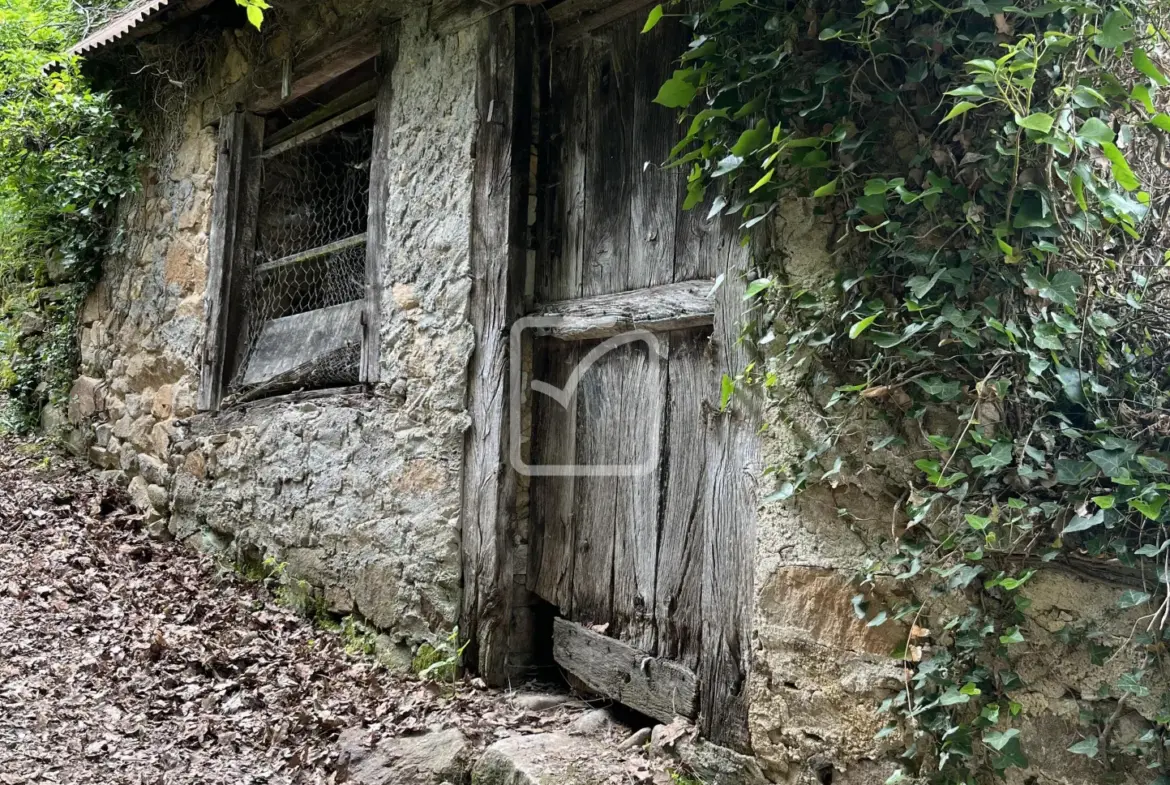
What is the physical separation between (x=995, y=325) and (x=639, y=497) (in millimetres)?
1258

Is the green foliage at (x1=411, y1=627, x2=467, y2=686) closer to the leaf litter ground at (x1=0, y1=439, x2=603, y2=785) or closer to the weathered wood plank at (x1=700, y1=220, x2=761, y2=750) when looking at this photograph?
the leaf litter ground at (x1=0, y1=439, x2=603, y2=785)

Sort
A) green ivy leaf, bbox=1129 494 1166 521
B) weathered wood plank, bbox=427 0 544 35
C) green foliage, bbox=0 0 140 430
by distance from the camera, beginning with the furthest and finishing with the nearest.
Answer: green foliage, bbox=0 0 140 430 → weathered wood plank, bbox=427 0 544 35 → green ivy leaf, bbox=1129 494 1166 521

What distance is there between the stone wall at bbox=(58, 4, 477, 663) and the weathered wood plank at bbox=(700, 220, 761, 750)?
97 centimetres

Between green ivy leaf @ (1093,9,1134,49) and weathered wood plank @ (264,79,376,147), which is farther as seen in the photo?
weathered wood plank @ (264,79,376,147)

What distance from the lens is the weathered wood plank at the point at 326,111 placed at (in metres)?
3.64

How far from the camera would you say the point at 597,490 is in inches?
109

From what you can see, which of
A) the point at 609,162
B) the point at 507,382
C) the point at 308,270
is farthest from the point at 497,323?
the point at 308,270

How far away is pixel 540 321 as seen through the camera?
2.88 metres

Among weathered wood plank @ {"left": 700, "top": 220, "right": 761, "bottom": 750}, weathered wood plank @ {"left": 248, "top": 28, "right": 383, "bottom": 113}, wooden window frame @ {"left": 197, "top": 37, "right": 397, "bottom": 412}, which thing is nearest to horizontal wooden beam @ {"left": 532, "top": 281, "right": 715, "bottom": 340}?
weathered wood plank @ {"left": 700, "top": 220, "right": 761, "bottom": 750}

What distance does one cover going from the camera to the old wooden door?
2.29 metres

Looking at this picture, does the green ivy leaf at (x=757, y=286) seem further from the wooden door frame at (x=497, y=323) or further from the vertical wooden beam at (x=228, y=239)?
the vertical wooden beam at (x=228, y=239)

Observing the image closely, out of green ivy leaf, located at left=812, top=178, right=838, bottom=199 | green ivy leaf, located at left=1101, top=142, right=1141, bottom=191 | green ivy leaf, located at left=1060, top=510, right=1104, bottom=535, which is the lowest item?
green ivy leaf, located at left=1060, top=510, right=1104, bottom=535

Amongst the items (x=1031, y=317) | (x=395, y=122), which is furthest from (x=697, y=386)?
(x=395, y=122)

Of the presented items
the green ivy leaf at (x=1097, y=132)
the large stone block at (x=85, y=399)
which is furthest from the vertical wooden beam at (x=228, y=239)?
the green ivy leaf at (x=1097, y=132)
